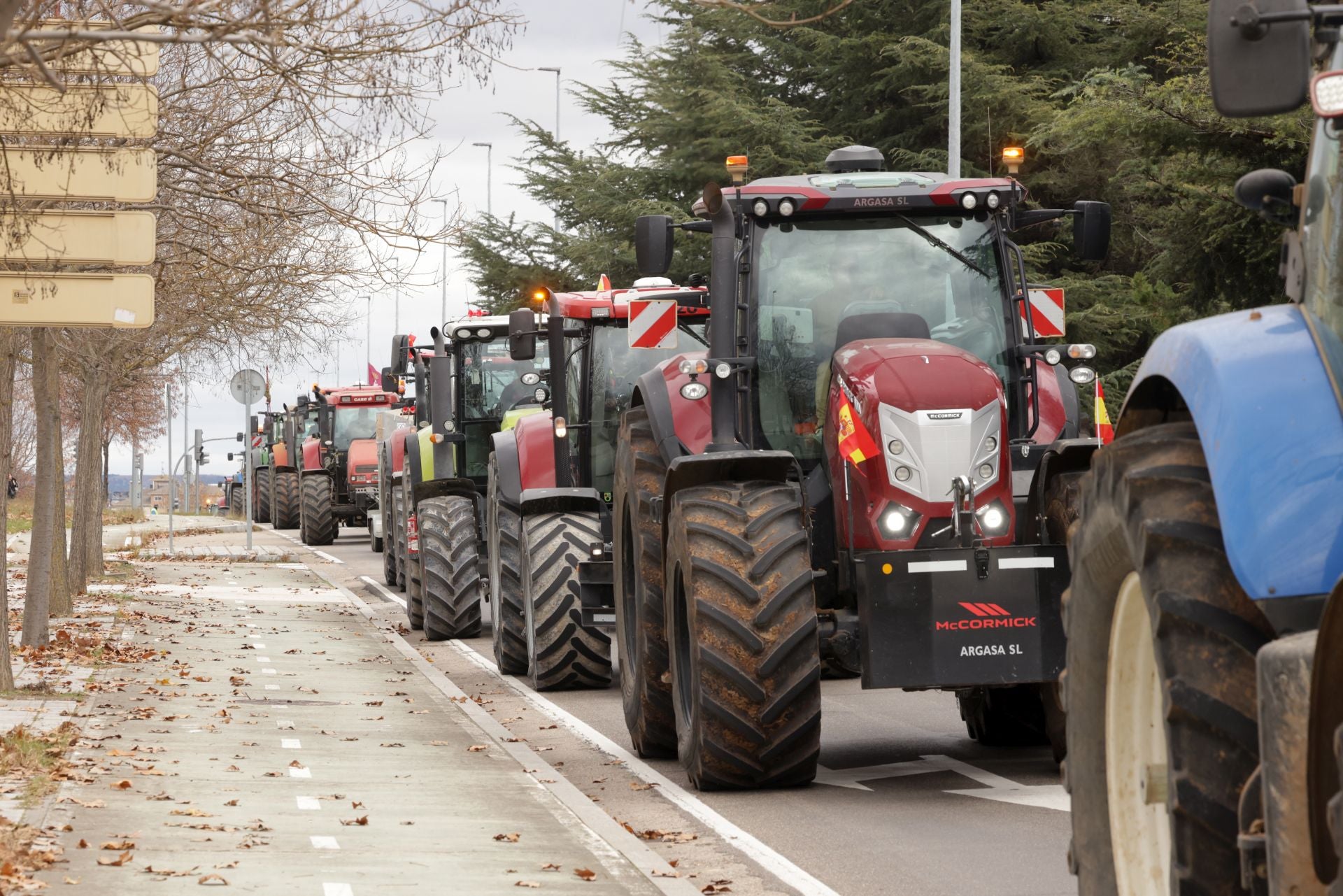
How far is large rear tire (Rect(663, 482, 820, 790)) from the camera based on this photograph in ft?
29.0

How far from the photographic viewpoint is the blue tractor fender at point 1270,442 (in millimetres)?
4113

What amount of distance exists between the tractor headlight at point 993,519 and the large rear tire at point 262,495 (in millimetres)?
42449

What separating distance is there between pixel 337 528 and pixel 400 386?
13599 mm

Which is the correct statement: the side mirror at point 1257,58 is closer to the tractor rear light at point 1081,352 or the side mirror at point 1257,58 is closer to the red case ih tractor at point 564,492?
the tractor rear light at point 1081,352

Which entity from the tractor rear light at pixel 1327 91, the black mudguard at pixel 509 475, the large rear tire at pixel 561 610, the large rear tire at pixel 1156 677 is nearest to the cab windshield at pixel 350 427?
the black mudguard at pixel 509 475

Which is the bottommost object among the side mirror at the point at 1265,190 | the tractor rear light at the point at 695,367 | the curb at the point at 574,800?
the curb at the point at 574,800

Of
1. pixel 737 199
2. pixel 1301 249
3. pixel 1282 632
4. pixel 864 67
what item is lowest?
pixel 1282 632

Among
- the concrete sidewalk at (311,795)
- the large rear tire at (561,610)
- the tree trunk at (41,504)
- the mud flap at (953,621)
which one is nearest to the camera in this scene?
the concrete sidewalk at (311,795)

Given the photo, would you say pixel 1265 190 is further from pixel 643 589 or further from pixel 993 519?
pixel 643 589

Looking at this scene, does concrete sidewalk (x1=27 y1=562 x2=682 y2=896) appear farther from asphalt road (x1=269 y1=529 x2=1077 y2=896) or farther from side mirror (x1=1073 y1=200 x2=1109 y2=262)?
side mirror (x1=1073 y1=200 x2=1109 y2=262)

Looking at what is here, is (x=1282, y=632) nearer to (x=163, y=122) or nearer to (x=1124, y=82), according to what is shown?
(x=163, y=122)

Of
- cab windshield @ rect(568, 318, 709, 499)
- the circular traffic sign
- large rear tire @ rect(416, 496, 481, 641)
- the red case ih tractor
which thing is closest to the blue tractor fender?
the red case ih tractor

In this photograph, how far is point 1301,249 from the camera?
491cm

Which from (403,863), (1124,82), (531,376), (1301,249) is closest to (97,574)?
(531,376)
